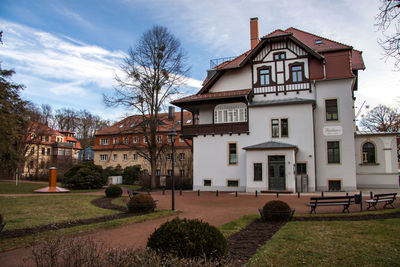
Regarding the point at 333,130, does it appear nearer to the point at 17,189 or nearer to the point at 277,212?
the point at 277,212

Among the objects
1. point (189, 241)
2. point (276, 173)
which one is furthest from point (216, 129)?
point (189, 241)

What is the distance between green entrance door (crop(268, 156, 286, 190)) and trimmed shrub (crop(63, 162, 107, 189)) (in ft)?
55.0

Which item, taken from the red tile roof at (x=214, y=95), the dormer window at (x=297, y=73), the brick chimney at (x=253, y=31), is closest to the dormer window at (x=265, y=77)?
the red tile roof at (x=214, y=95)

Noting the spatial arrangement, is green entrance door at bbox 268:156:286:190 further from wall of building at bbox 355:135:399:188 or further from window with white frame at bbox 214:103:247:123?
wall of building at bbox 355:135:399:188

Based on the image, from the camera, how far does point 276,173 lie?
2544cm

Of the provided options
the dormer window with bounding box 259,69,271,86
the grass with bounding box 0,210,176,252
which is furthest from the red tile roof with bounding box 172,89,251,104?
the grass with bounding box 0,210,176,252

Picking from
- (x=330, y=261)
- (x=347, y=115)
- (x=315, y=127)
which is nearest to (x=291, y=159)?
(x=315, y=127)

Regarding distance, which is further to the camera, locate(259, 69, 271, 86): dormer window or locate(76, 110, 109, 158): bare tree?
locate(76, 110, 109, 158): bare tree

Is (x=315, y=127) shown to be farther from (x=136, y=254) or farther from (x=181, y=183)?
(x=136, y=254)

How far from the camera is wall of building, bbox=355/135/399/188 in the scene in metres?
27.2

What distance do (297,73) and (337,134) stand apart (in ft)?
20.2

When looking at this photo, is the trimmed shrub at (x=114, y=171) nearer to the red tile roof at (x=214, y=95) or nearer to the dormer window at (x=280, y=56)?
the red tile roof at (x=214, y=95)

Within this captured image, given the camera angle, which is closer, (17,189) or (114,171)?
(17,189)

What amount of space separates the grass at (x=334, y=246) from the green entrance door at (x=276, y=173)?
575 inches
